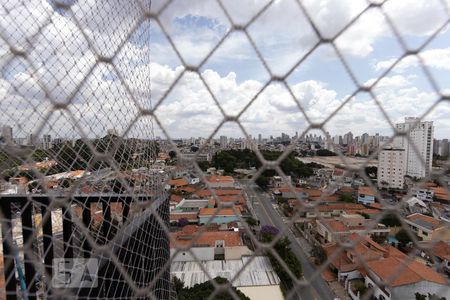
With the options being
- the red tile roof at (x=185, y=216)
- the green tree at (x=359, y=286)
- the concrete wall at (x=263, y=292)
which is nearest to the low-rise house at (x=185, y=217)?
the red tile roof at (x=185, y=216)

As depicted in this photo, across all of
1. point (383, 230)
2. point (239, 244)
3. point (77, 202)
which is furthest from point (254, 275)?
point (77, 202)

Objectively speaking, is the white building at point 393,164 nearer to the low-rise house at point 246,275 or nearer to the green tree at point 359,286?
the green tree at point 359,286

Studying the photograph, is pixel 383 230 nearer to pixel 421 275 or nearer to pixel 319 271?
pixel 421 275

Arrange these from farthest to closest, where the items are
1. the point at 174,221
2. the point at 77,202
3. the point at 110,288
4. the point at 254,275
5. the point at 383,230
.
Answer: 1. the point at 174,221
2. the point at 383,230
3. the point at 254,275
4. the point at 77,202
5. the point at 110,288

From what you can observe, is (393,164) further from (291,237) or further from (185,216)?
(185,216)

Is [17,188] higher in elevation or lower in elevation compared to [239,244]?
higher

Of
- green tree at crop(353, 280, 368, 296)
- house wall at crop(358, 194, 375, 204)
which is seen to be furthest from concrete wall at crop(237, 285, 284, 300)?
house wall at crop(358, 194, 375, 204)

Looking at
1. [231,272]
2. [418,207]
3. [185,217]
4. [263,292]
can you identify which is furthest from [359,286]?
[418,207]

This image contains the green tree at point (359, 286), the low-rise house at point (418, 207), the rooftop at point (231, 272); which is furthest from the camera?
the low-rise house at point (418, 207)

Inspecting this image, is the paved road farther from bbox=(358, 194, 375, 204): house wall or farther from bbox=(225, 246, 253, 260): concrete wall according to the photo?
bbox=(358, 194, 375, 204): house wall
